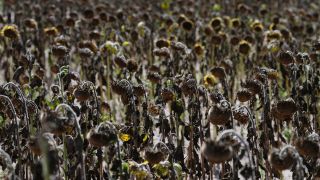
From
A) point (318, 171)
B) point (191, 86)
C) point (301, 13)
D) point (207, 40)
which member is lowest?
point (318, 171)

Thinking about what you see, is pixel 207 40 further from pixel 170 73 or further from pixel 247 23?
pixel 170 73

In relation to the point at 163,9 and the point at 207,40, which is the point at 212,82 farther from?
the point at 163,9

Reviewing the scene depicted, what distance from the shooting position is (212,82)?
5.33 m

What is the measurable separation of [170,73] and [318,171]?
3.04 meters

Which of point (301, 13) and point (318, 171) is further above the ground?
point (301, 13)

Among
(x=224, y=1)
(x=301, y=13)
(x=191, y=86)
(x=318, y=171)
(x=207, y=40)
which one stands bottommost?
(x=318, y=171)

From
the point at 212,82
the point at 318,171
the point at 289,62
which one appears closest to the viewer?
the point at 318,171

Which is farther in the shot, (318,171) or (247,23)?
(247,23)

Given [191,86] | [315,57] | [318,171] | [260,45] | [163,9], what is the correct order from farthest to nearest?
1. [163,9]
2. [260,45]
3. [315,57]
4. [191,86]
5. [318,171]

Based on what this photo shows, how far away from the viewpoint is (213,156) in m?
2.57

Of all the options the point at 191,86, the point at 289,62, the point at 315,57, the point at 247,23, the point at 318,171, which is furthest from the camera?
the point at 247,23

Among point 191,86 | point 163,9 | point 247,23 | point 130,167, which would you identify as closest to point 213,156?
point 130,167

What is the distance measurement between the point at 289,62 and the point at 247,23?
195 inches

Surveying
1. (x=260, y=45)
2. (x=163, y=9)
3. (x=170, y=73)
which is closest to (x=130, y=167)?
(x=170, y=73)
